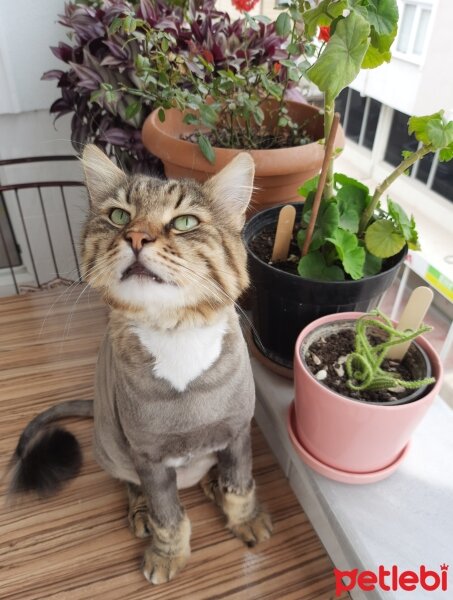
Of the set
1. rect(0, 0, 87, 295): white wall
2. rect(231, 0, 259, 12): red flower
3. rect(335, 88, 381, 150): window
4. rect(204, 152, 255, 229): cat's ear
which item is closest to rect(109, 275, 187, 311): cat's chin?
rect(204, 152, 255, 229): cat's ear

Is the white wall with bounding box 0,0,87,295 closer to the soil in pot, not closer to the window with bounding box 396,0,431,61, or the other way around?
the soil in pot

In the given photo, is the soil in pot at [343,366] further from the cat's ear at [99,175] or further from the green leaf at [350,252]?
the cat's ear at [99,175]

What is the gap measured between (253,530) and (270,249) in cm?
45

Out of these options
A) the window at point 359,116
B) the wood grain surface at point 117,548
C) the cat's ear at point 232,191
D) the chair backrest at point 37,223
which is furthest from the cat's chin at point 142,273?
the chair backrest at point 37,223

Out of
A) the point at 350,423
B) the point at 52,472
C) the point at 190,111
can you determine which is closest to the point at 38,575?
the point at 52,472

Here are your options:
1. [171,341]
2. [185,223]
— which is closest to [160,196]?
[185,223]

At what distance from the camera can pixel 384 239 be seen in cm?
70

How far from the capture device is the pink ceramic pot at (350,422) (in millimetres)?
584

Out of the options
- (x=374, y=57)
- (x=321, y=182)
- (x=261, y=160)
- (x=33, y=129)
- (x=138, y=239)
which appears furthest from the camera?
(x=33, y=129)

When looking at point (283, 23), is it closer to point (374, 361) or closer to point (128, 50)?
point (128, 50)

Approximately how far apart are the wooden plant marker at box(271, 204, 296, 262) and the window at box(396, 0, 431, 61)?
0.29 meters

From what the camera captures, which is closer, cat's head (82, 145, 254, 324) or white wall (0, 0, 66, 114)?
cat's head (82, 145, 254, 324)

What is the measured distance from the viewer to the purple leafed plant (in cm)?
91

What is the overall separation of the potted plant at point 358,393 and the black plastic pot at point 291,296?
0.03 m
